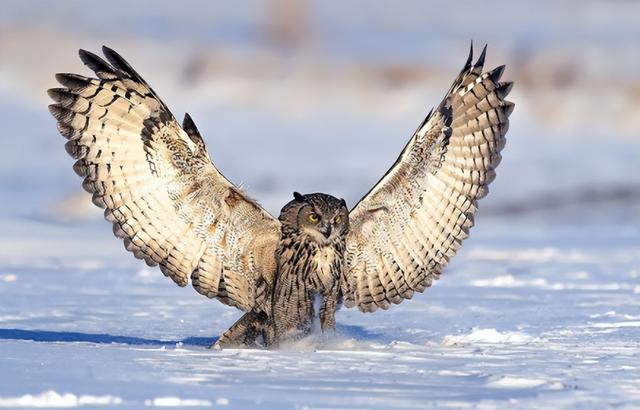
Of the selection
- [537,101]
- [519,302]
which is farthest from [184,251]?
[537,101]

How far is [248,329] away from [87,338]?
816 millimetres

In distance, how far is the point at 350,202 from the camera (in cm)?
1443

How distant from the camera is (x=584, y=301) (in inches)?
327

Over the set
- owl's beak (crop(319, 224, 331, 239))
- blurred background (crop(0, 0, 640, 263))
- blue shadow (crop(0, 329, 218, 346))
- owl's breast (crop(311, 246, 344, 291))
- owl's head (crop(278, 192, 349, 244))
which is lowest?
blue shadow (crop(0, 329, 218, 346))

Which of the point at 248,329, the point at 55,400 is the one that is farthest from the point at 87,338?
the point at 55,400

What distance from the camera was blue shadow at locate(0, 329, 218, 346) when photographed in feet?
21.4

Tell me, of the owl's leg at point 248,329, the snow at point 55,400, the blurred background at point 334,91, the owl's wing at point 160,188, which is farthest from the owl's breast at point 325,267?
the blurred background at point 334,91

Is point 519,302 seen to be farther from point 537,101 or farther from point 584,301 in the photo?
point 537,101

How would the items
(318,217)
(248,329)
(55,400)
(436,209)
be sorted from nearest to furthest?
(55,400) → (318,217) → (248,329) → (436,209)

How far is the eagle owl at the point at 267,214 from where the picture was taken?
6137mm

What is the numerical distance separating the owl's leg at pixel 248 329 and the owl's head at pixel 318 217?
48cm

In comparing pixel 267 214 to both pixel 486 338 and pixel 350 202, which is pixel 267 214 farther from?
pixel 350 202

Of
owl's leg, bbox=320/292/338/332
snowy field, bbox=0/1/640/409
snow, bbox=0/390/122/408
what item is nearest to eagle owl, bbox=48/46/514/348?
owl's leg, bbox=320/292/338/332

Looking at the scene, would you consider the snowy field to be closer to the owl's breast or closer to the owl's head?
the owl's breast
